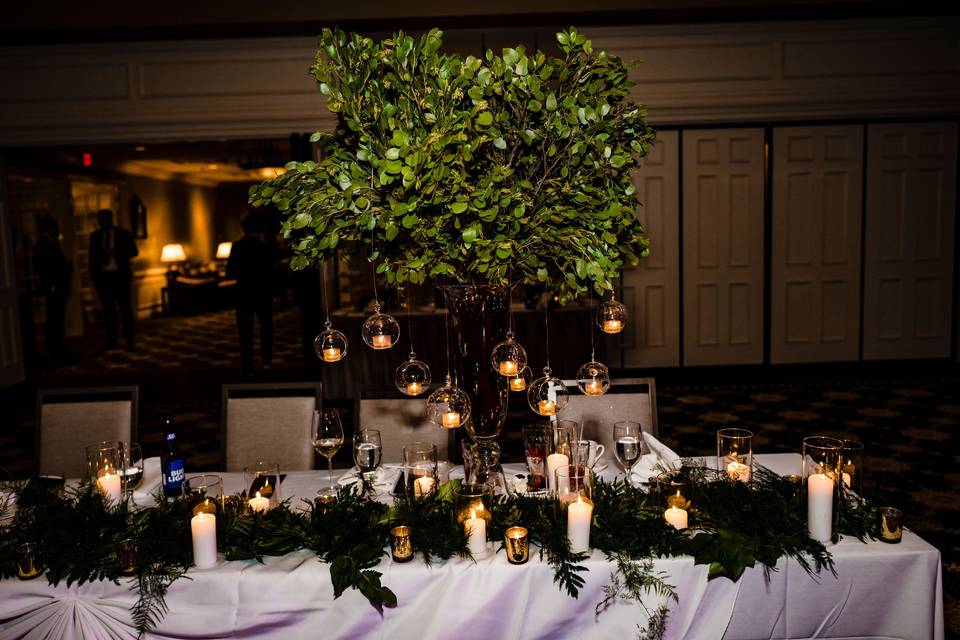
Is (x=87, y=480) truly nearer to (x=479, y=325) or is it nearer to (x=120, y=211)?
(x=479, y=325)

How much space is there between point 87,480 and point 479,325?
117cm


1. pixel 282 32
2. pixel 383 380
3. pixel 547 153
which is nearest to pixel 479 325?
pixel 547 153

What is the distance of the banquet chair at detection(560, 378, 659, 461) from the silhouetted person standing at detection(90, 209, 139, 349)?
26.0ft

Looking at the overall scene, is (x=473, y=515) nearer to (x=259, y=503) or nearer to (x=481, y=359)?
(x=481, y=359)

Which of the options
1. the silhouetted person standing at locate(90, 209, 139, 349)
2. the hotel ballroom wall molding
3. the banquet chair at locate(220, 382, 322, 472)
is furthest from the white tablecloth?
the silhouetted person standing at locate(90, 209, 139, 349)

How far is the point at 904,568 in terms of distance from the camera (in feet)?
5.35

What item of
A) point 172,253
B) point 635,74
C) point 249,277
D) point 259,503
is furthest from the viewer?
point 172,253

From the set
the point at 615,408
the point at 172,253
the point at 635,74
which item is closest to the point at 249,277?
the point at 635,74

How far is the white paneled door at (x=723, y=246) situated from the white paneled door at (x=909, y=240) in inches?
39.9

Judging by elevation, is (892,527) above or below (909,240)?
below

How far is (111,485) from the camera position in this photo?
2.00 m

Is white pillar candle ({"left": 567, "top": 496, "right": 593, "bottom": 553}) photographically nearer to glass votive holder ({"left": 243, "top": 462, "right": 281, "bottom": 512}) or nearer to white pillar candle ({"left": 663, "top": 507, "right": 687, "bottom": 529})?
white pillar candle ({"left": 663, "top": 507, "right": 687, "bottom": 529})

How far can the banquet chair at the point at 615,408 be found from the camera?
2.78 metres

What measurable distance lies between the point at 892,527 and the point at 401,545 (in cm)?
109
